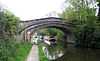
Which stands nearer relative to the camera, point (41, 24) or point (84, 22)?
point (84, 22)

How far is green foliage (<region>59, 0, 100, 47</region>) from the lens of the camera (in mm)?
38438

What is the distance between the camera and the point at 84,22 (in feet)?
136

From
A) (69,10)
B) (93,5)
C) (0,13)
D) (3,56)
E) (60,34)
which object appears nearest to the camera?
(3,56)

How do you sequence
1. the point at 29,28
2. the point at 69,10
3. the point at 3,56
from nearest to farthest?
the point at 3,56 < the point at 69,10 < the point at 29,28

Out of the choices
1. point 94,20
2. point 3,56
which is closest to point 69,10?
point 94,20

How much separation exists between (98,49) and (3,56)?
2454 centimetres

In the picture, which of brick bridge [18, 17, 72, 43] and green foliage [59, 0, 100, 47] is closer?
green foliage [59, 0, 100, 47]

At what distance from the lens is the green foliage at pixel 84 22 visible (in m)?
38.4

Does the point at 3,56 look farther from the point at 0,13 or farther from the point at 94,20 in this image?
the point at 94,20

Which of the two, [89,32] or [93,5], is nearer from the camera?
[89,32]

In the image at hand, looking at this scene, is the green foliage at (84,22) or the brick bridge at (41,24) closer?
the green foliage at (84,22)

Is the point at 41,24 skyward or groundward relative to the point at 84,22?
groundward

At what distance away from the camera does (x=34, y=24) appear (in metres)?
54.0

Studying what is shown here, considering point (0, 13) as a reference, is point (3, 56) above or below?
below
